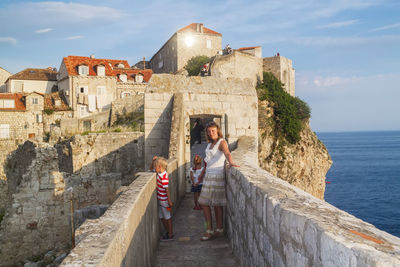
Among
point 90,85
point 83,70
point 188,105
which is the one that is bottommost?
point 188,105

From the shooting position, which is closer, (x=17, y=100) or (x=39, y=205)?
(x=39, y=205)

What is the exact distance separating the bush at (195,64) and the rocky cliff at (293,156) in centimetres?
1139

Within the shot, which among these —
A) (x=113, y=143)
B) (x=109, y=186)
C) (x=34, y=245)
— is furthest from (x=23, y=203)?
(x=113, y=143)

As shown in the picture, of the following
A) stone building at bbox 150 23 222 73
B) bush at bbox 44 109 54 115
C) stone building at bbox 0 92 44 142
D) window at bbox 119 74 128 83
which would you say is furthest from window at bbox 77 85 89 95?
stone building at bbox 150 23 222 73

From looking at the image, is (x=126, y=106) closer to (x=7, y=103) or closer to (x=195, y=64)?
(x=195, y=64)

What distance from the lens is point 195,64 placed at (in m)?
39.0

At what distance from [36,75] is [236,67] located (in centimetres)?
2999

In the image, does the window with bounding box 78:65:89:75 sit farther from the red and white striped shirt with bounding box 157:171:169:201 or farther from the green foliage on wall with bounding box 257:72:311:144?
the red and white striped shirt with bounding box 157:171:169:201

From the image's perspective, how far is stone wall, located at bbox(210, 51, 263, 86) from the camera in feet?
98.3

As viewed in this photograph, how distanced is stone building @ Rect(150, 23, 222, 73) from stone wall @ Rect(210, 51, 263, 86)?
406 inches

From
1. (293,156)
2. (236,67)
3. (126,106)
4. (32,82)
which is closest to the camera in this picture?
(126,106)

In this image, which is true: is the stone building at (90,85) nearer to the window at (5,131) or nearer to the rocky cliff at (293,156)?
the window at (5,131)

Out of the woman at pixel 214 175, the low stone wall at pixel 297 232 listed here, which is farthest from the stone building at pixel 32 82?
the low stone wall at pixel 297 232

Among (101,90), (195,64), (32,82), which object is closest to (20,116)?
(32,82)
